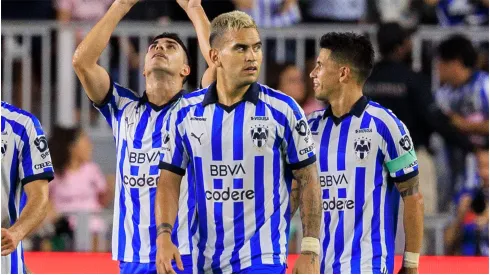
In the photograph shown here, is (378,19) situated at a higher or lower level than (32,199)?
higher

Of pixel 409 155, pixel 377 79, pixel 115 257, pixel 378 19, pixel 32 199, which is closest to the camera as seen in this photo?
→ pixel 32 199

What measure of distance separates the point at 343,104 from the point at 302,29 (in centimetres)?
463

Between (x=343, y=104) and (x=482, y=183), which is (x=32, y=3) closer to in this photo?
(x=482, y=183)

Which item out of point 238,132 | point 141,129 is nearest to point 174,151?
point 238,132

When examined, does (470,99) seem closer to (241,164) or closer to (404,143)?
(404,143)

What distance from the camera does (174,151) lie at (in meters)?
6.98

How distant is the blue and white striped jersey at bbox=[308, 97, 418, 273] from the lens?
7379 mm

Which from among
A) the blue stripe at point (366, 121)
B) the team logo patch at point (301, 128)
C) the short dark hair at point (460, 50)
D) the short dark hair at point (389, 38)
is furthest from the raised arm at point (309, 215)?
the short dark hair at point (460, 50)

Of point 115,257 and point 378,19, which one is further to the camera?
point 378,19

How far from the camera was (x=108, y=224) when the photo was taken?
11227mm

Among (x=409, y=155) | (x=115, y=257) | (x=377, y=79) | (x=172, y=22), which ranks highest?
(x=172, y=22)

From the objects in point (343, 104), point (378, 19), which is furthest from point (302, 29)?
point (343, 104)

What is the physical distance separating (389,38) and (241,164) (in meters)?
3.85

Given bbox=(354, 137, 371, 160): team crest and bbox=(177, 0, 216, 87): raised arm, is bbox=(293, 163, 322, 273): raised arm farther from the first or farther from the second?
bbox=(177, 0, 216, 87): raised arm
